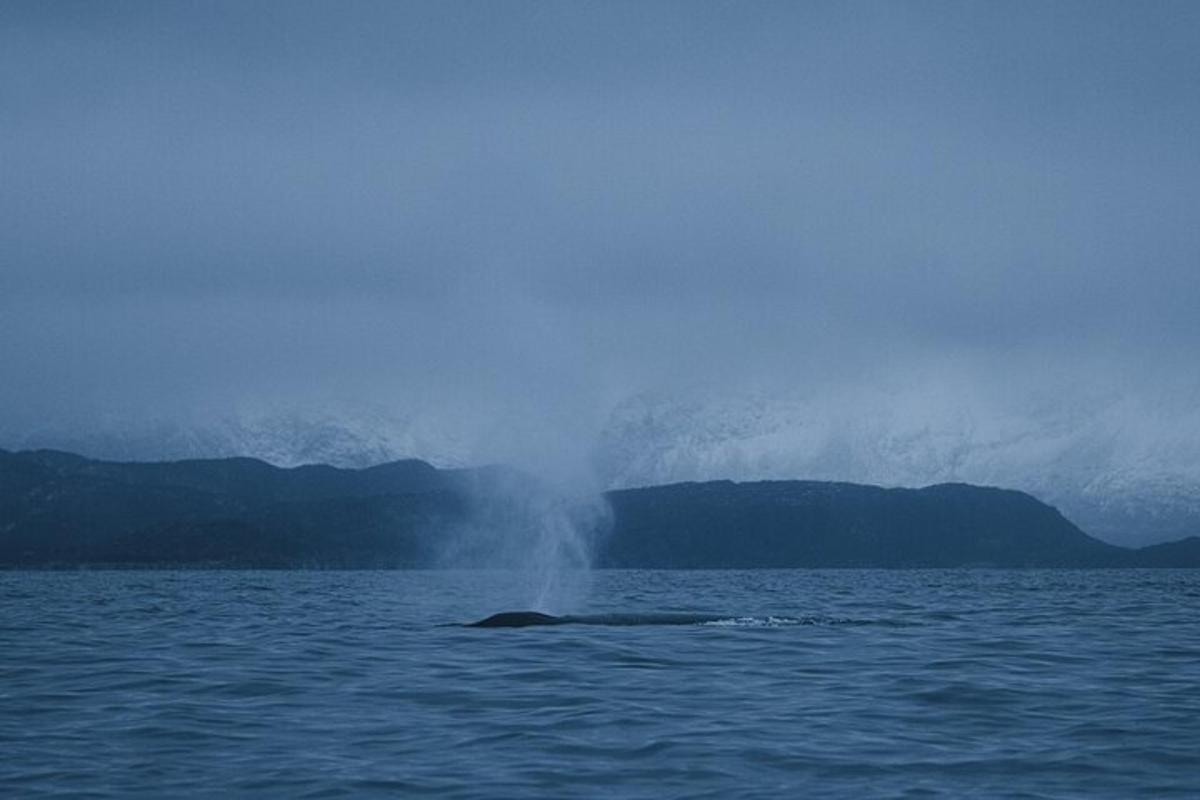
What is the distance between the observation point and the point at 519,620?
2216 inches

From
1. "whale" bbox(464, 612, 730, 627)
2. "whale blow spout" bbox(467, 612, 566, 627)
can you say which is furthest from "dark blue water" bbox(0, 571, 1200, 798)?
"whale" bbox(464, 612, 730, 627)

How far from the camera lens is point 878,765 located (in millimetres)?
24281

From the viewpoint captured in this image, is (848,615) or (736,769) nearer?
(736,769)

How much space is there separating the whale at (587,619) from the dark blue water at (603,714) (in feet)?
9.41

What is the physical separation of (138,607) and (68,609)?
4.54 m

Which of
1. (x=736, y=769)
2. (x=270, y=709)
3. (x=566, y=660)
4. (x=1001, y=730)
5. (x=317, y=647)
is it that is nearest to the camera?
(x=736, y=769)

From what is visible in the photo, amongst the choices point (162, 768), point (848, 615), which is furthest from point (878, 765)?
point (848, 615)

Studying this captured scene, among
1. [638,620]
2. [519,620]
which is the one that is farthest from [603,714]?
[638,620]

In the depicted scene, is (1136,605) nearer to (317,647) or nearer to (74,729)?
(317,647)

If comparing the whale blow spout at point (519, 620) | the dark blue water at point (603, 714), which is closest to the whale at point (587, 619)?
the whale blow spout at point (519, 620)

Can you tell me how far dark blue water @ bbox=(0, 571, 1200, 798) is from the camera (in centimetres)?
2320

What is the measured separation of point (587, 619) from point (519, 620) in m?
3.06

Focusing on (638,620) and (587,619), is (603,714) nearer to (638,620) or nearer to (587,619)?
(587,619)

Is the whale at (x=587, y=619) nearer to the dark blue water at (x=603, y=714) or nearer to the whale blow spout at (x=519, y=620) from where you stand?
the whale blow spout at (x=519, y=620)
